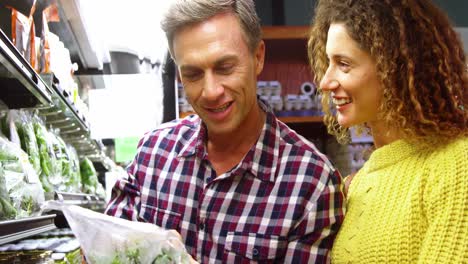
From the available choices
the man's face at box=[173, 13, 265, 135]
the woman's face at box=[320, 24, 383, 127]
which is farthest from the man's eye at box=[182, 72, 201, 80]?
the woman's face at box=[320, 24, 383, 127]

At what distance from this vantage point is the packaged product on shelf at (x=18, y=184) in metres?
1.72

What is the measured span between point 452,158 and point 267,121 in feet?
1.83

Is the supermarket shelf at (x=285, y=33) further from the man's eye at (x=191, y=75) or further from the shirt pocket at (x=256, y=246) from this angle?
the shirt pocket at (x=256, y=246)

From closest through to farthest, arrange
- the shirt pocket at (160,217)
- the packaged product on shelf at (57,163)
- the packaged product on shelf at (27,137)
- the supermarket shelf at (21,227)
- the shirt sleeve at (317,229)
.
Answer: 1. the supermarket shelf at (21,227)
2. the shirt sleeve at (317,229)
3. the shirt pocket at (160,217)
4. the packaged product on shelf at (27,137)
5. the packaged product on shelf at (57,163)

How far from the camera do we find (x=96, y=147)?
384cm

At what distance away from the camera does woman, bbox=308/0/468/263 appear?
1419mm

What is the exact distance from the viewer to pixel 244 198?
1631 millimetres

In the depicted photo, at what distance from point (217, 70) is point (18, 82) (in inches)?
29.5

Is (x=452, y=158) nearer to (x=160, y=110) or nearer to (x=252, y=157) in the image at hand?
(x=252, y=157)

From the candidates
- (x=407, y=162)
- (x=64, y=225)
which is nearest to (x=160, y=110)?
(x=64, y=225)

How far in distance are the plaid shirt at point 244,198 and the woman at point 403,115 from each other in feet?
0.45

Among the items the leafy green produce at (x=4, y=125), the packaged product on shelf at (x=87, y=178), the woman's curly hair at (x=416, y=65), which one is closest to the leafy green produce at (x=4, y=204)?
the leafy green produce at (x=4, y=125)

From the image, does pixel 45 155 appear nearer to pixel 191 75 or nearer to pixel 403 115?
pixel 191 75

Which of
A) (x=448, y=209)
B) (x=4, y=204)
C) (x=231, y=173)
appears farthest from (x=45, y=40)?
(x=448, y=209)
